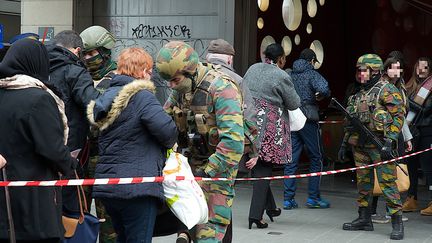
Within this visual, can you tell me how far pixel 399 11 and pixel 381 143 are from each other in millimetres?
7217

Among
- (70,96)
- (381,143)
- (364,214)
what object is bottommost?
(364,214)

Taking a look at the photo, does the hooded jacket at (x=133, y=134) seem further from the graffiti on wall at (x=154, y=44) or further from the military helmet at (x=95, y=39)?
the graffiti on wall at (x=154, y=44)

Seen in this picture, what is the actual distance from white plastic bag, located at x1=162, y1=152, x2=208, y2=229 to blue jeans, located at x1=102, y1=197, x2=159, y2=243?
0.12 meters

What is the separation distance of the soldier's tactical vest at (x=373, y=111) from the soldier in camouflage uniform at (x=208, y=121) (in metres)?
2.85

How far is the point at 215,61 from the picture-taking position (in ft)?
24.4

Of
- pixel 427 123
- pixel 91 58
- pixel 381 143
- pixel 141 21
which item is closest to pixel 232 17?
pixel 141 21

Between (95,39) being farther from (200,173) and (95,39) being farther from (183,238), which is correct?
(183,238)

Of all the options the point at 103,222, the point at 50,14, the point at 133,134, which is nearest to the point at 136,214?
the point at 133,134

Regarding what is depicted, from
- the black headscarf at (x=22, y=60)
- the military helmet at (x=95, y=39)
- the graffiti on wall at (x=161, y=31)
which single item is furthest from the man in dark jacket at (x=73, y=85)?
the graffiti on wall at (x=161, y=31)

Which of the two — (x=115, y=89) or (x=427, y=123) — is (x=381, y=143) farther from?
(x=115, y=89)

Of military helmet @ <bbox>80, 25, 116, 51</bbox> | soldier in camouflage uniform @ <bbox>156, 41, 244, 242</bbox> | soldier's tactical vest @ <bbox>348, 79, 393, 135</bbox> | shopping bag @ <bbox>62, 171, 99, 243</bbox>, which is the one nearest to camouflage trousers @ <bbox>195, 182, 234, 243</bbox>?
soldier in camouflage uniform @ <bbox>156, 41, 244, 242</bbox>

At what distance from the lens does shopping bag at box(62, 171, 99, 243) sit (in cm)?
573

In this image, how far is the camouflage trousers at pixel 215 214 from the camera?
577 cm

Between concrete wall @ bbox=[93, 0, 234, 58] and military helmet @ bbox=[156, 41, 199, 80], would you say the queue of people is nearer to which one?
military helmet @ bbox=[156, 41, 199, 80]
